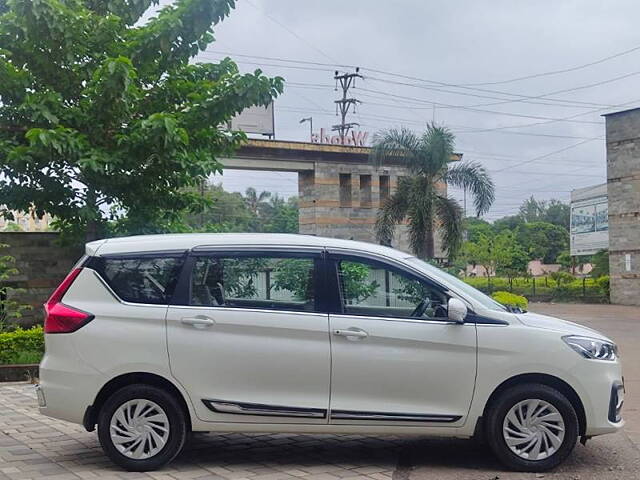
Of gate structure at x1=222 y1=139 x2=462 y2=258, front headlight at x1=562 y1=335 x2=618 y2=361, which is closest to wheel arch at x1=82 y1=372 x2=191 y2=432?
front headlight at x1=562 y1=335 x2=618 y2=361

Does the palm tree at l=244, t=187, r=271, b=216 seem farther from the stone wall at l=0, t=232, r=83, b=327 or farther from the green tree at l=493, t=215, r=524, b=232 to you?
the stone wall at l=0, t=232, r=83, b=327

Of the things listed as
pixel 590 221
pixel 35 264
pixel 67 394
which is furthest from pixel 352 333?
pixel 590 221

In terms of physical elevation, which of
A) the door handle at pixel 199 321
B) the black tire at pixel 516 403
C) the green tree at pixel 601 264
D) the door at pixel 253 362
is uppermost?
the green tree at pixel 601 264

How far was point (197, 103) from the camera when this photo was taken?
11859 millimetres

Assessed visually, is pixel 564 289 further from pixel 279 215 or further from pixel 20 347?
pixel 279 215

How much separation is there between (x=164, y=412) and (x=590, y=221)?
45.0 meters

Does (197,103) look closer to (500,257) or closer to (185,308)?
(185,308)

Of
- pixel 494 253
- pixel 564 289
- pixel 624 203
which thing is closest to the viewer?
pixel 624 203

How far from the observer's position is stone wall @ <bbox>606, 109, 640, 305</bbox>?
3391 cm

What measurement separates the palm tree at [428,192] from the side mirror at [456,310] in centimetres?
1879

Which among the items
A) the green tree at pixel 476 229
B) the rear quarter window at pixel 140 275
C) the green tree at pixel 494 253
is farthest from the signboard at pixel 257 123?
the rear quarter window at pixel 140 275

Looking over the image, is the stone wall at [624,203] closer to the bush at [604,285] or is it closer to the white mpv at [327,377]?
the bush at [604,285]

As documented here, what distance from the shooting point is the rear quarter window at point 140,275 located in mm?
6172

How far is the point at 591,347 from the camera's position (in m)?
6.03
